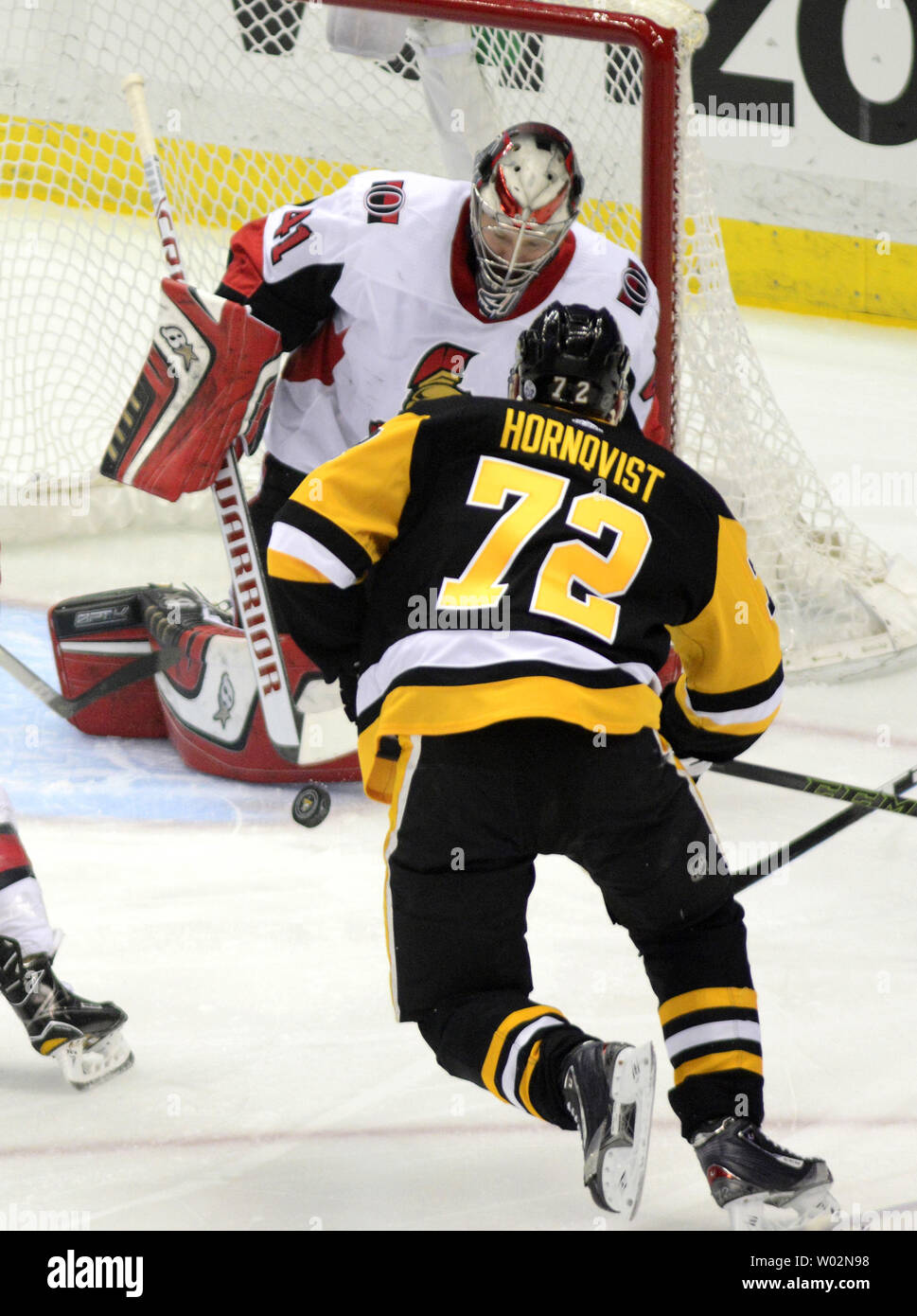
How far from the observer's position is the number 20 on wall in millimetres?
1781

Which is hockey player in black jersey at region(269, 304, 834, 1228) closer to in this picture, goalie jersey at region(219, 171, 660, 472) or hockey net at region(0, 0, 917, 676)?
goalie jersey at region(219, 171, 660, 472)

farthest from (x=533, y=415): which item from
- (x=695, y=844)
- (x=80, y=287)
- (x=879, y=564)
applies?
(x=80, y=287)

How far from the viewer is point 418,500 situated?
6.11 feet

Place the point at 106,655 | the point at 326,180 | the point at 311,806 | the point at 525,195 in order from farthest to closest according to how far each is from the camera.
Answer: the point at 326,180 < the point at 106,655 < the point at 311,806 < the point at 525,195

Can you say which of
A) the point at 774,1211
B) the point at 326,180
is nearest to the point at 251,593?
the point at 774,1211

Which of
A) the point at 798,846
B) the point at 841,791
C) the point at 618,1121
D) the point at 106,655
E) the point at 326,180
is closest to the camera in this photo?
the point at 618,1121

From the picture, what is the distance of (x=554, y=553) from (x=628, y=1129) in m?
0.56

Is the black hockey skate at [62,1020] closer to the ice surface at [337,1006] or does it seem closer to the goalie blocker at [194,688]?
the ice surface at [337,1006]

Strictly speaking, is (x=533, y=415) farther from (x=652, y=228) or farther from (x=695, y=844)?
(x=652, y=228)

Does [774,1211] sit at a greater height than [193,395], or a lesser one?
lesser

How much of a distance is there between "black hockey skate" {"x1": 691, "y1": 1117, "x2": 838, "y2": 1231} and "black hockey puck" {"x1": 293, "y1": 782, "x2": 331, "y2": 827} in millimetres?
1300

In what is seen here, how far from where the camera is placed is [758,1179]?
67.4 inches

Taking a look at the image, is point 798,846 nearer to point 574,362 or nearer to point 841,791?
point 841,791

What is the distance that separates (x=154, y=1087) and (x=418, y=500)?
81cm
